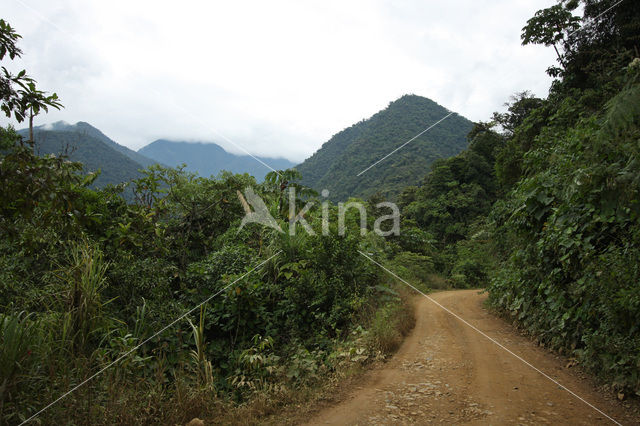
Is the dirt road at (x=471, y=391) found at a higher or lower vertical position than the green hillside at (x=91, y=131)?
lower

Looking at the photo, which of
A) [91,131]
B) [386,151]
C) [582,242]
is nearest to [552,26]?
[386,151]

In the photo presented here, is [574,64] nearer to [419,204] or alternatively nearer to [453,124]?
[419,204]

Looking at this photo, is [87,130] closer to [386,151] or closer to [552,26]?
[386,151]

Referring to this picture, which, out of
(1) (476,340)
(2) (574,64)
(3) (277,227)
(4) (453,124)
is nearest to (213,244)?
(3) (277,227)

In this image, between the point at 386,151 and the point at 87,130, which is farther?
the point at 386,151

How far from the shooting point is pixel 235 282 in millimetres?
6305

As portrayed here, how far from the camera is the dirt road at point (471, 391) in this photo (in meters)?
3.37

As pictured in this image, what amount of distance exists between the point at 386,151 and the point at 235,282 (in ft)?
66.4

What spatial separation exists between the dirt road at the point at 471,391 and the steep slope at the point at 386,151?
10006mm

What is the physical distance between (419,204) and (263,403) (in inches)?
1116

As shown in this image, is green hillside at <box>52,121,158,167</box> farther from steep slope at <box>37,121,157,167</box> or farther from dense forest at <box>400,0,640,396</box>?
dense forest at <box>400,0,640,396</box>

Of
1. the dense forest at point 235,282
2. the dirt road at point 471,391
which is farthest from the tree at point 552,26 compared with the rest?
the dirt road at point 471,391

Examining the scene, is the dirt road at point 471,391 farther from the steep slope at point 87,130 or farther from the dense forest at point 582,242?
the steep slope at point 87,130

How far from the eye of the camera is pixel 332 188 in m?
18.3
